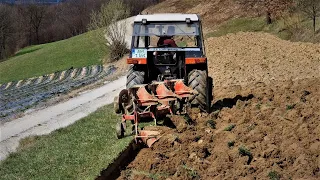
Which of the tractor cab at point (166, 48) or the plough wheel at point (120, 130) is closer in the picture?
the plough wheel at point (120, 130)

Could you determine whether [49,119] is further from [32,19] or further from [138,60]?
[32,19]

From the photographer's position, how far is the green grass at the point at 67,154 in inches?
285

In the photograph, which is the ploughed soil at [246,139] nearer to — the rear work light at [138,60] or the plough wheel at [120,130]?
the plough wheel at [120,130]

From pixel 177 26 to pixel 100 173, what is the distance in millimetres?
5032

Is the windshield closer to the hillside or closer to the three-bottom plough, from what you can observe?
the three-bottom plough

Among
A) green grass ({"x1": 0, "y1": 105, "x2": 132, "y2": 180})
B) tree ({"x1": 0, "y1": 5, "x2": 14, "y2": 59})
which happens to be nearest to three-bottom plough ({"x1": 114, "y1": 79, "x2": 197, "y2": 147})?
green grass ({"x1": 0, "y1": 105, "x2": 132, "y2": 180})

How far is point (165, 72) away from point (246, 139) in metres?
3.52

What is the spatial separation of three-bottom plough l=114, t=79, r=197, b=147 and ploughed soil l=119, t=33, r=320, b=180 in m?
0.35

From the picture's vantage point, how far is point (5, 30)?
76.8 m

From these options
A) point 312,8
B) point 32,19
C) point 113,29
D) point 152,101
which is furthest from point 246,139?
point 32,19

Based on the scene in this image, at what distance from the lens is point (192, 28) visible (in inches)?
440

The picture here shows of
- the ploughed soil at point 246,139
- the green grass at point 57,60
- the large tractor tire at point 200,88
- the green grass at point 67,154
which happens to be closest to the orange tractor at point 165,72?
the large tractor tire at point 200,88

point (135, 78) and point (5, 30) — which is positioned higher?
point (5, 30)

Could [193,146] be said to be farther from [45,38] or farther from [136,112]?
[45,38]
